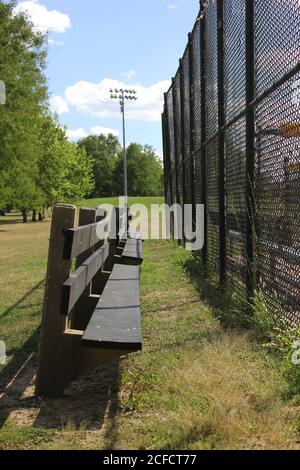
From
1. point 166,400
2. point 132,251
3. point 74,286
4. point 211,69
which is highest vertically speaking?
point 211,69

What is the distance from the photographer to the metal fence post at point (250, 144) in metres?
5.05

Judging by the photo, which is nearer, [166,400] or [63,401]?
[166,400]

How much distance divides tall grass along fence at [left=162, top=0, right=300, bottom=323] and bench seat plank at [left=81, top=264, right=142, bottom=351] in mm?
1098

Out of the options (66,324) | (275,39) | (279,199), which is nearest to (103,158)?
(275,39)

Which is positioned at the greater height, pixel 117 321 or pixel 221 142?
pixel 221 142

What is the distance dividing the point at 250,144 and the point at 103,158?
116975mm

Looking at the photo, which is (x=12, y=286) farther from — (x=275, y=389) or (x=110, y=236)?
(x=275, y=389)

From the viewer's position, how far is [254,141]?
5094 mm

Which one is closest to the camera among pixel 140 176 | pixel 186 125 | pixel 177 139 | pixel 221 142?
pixel 221 142

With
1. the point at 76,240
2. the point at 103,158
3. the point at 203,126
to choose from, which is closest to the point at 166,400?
the point at 76,240

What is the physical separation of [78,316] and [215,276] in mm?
2834

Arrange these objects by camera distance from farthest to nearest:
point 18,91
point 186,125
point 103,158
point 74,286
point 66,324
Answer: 1. point 103,158
2. point 18,91
3. point 186,125
4. point 66,324
5. point 74,286

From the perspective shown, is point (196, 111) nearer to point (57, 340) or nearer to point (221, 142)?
point (221, 142)
